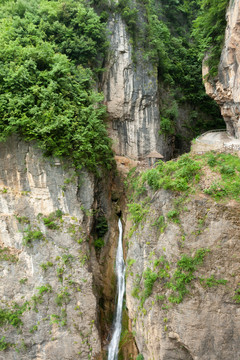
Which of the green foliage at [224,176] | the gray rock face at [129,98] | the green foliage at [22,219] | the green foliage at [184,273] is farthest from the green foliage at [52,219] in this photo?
the green foliage at [224,176]

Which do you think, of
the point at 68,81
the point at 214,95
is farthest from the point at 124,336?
the point at 214,95

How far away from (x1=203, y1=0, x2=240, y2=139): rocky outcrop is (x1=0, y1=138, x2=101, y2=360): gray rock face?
Result: 10.4 metres

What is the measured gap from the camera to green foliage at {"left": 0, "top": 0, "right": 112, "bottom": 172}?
47.3 feet

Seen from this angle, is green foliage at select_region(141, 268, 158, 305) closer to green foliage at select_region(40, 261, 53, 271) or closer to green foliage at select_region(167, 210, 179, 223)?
green foliage at select_region(167, 210, 179, 223)

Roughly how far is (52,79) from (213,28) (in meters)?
11.4

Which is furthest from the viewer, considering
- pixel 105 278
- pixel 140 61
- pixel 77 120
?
pixel 140 61

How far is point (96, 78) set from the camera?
1956 centimetres

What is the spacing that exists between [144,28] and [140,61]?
2.99 meters

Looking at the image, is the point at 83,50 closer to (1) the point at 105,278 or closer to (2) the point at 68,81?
(2) the point at 68,81

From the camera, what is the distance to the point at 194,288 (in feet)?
38.2

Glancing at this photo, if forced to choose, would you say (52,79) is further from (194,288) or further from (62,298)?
(194,288)

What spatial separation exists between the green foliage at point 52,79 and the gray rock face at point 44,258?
1.50 m

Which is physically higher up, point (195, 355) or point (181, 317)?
point (181, 317)

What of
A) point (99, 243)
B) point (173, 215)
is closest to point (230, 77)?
point (173, 215)
